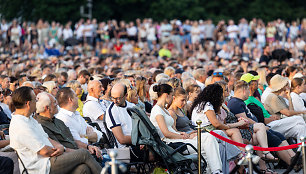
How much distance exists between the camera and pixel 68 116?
28.8ft

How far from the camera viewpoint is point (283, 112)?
12250 mm

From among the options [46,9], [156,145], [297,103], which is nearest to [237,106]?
[297,103]

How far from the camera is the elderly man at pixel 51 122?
808 centimetres

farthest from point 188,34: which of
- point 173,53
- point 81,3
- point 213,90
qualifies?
point 213,90

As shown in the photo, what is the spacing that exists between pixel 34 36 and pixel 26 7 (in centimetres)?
1003

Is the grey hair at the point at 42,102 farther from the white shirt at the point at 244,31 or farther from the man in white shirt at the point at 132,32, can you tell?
the white shirt at the point at 244,31

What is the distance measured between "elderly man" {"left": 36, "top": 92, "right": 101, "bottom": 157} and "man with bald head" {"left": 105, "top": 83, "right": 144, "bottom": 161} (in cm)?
65

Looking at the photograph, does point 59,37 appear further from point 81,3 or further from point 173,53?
point 81,3

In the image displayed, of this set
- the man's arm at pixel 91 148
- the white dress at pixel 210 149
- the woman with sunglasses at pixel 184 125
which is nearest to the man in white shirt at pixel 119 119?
the white dress at pixel 210 149

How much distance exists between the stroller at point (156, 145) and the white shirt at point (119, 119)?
0.45m

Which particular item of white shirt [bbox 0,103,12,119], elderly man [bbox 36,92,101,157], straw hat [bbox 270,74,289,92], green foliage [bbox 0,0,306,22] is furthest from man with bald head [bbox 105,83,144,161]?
green foliage [bbox 0,0,306,22]

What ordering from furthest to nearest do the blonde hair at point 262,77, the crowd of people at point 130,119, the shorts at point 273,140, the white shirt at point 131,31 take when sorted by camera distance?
the white shirt at point 131,31 < the blonde hair at point 262,77 < the shorts at point 273,140 < the crowd of people at point 130,119

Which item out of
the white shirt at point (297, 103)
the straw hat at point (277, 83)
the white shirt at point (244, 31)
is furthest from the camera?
the white shirt at point (244, 31)

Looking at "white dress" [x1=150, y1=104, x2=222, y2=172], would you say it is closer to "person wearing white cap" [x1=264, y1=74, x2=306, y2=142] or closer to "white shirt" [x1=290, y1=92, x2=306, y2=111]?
"person wearing white cap" [x1=264, y1=74, x2=306, y2=142]
